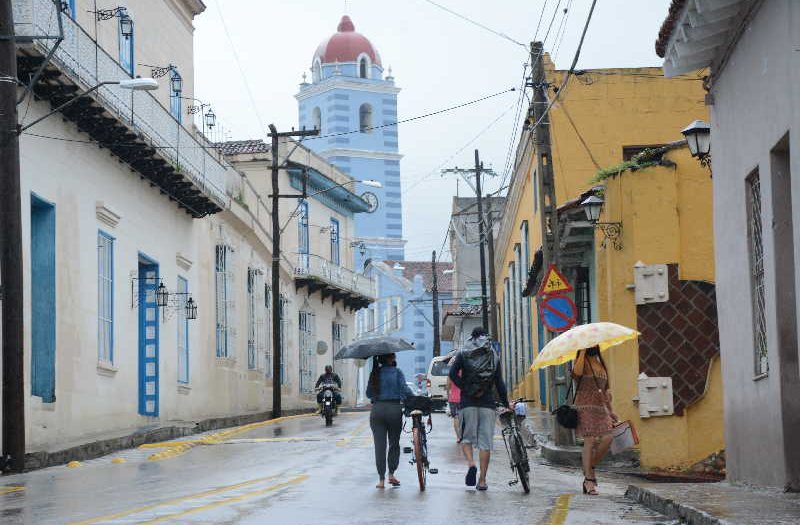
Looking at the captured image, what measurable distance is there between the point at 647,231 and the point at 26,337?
1009 centimetres

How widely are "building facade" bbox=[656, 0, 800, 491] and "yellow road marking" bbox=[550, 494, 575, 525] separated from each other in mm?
1974

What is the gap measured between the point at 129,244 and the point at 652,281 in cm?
1263

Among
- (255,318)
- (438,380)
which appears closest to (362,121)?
(255,318)

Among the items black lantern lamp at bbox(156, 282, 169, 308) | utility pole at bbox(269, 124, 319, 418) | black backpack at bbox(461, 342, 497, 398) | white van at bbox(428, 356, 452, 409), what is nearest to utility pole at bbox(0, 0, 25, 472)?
black backpack at bbox(461, 342, 497, 398)

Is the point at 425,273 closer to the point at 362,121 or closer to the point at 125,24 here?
the point at 362,121

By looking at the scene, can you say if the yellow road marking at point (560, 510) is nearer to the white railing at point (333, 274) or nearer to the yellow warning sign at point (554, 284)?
the yellow warning sign at point (554, 284)

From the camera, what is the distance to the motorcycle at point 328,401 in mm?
33219

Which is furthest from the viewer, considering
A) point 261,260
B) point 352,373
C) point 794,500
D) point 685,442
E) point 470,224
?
point 470,224

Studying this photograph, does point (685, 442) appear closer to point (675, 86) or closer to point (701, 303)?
point (701, 303)

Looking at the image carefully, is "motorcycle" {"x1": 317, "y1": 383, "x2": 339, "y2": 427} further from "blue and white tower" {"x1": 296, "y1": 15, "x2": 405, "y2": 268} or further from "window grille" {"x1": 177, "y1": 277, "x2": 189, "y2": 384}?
"blue and white tower" {"x1": 296, "y1": 15, "x2": 405, "y2": 268}

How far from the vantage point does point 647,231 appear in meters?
21.5

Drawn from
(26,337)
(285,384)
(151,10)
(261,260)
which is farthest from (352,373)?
(26,337)

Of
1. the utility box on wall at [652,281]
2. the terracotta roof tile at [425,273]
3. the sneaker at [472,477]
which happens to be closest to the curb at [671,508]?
the sneaker at [472,477]

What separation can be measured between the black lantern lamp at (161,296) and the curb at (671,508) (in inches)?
726
